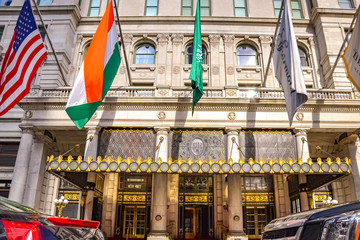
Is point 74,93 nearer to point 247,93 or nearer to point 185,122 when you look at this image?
point 185,122

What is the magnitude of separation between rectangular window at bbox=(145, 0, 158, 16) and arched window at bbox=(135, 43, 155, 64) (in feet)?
10.2

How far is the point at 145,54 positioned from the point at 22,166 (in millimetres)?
11934

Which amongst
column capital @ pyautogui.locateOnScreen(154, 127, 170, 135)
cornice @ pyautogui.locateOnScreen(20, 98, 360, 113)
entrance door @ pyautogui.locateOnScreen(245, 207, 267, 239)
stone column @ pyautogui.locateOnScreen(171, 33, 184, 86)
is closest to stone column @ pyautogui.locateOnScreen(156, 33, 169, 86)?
stone column @ pyautogui.locateOnScreen(171, 33, 184, 86)

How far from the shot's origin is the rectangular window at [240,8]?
2397 cm

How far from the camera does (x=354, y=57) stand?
13.8 meters

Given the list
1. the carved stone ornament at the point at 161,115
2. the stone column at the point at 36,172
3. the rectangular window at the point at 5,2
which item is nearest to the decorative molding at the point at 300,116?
the carved stone ornament at the point at 161,115

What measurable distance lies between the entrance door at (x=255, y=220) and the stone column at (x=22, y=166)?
1451 centimetres

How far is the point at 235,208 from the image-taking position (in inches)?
618

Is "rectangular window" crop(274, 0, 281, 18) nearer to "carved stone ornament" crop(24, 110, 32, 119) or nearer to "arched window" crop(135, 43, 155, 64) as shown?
"arched window" crop(135, 43, 155, 64)

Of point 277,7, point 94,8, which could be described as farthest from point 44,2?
point 277,7

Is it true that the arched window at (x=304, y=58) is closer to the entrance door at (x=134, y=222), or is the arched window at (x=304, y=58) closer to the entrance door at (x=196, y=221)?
the entrance door at (x=196, y=221)

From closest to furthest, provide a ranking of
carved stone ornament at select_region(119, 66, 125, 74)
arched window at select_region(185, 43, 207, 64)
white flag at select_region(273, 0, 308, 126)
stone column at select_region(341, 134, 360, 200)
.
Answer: white flag at select_region(273, 0, 308, 126), stone column at select_region(341, 134, 360, 200), carved stone ornament at select_region(119, 66, 125, 74), arched window at select_region(185, 43, 207, 64)

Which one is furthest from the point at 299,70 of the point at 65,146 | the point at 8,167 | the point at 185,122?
the point at 8,167

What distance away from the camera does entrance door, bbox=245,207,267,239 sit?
63.2 ft
